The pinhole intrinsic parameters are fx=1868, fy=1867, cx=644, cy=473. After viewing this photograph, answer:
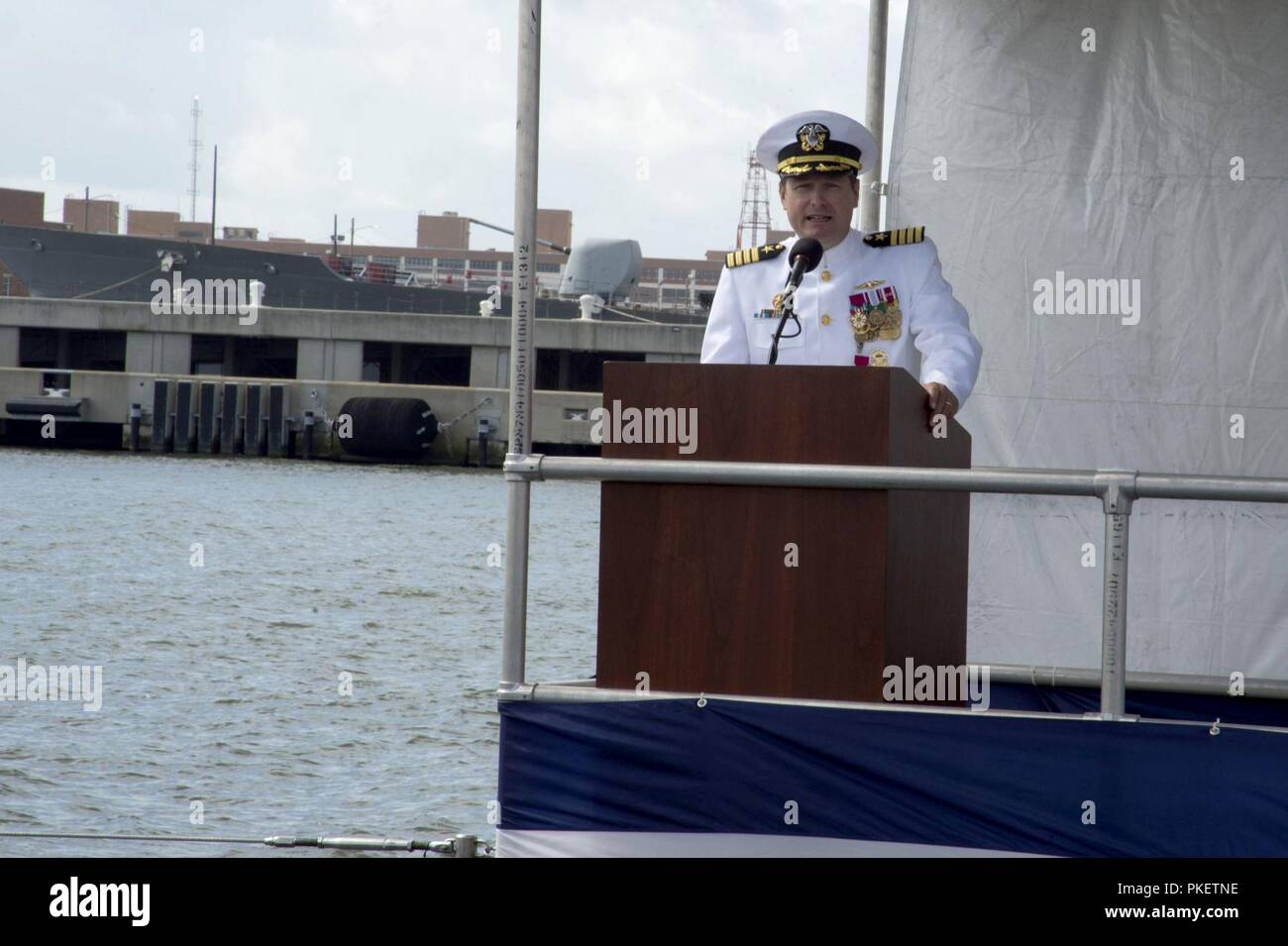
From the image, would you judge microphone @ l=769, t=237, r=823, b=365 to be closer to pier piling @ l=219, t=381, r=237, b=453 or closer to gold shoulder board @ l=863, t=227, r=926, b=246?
gold shoulder board @ l=863, t=227, r=926, b=246

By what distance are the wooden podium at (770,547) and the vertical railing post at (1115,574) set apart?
17.3 inches

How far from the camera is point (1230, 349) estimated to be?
688cm

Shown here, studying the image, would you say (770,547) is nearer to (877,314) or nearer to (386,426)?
(877,314)

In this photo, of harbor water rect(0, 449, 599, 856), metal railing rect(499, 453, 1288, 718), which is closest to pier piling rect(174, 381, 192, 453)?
harbor water rect(0, 449, 599, 856)

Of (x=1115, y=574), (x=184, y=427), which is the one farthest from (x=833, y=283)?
(x=184, y=427)

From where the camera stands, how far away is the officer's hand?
458 cm

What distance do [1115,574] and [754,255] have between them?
5.00ft

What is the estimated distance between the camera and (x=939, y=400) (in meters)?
4.59

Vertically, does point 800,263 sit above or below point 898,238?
below

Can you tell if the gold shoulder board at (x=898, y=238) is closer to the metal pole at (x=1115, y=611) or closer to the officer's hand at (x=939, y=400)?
the officer's hand at (x=939, y=400)

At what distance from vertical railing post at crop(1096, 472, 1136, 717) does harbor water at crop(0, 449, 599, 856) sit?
182cm

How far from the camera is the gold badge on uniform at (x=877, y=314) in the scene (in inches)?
203
